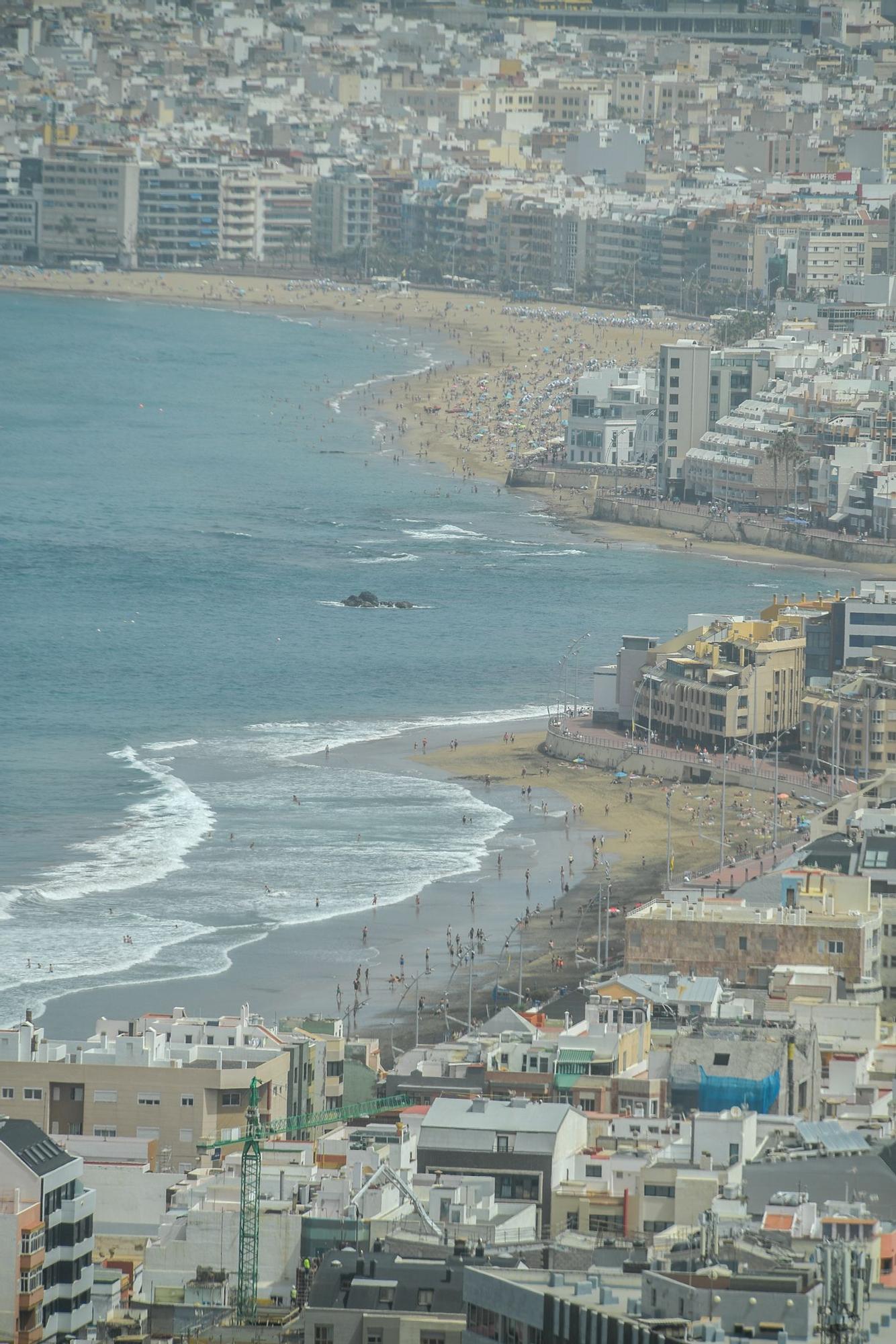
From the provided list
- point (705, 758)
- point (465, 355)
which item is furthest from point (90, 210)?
point (705, 758)

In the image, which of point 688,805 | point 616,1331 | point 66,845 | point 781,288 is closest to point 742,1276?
point 616,1331

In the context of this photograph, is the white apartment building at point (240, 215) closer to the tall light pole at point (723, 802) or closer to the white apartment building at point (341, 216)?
the white apartment building at point (341, 216)

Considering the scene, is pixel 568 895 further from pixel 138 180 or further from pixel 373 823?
pixel 138 180

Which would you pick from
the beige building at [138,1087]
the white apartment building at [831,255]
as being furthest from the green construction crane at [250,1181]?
the white apartment building at [831,255]

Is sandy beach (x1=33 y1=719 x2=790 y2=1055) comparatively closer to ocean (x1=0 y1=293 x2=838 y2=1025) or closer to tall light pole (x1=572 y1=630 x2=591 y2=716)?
ocean (x1=0 y1=293 x2=838 y2=1025)

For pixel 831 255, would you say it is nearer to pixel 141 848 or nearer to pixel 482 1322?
pixel 141 848

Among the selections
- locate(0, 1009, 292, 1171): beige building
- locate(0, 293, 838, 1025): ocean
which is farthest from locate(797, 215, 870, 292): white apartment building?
locate(0, 1009, 292, 1171): beige building
